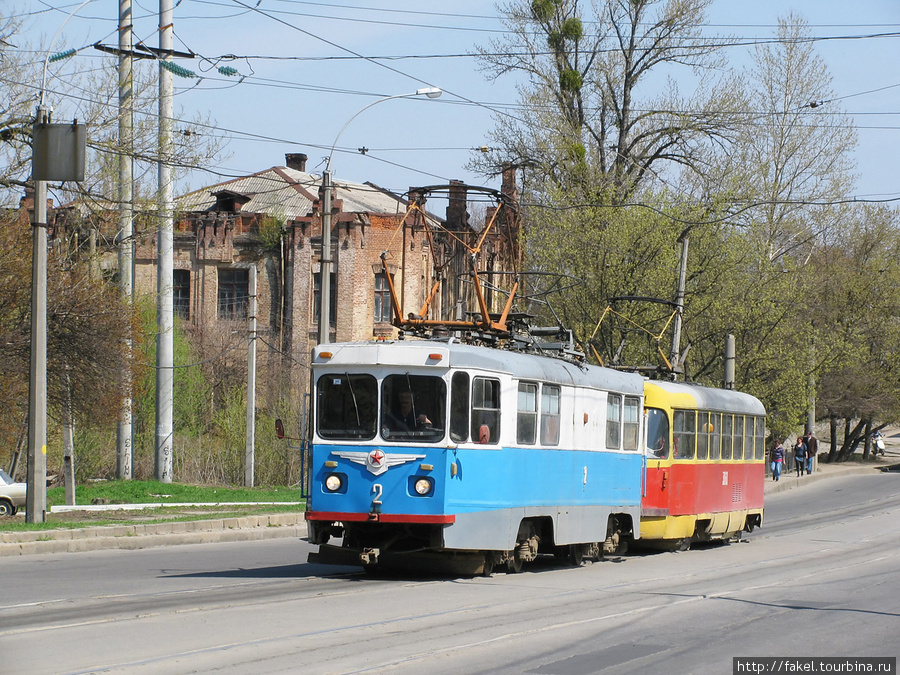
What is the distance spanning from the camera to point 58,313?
82.8ft

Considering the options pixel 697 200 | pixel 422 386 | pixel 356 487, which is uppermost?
pixel 697 200

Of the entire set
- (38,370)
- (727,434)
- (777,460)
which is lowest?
(777,460)

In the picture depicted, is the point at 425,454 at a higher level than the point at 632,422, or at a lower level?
lower

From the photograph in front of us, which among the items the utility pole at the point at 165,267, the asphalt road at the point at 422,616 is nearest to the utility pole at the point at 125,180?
the utility pole at the point at 165,267

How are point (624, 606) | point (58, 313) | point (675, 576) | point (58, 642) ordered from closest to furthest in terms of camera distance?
point (58, 642), point (624, 606), point (675, 576), point (58, 313)

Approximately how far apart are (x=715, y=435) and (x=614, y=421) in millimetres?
5066

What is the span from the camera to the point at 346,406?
14.2 meters

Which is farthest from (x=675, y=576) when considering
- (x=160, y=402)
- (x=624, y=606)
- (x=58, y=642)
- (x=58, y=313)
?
(x=160, y=402)

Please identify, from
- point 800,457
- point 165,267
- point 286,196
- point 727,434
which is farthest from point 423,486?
point 286,196

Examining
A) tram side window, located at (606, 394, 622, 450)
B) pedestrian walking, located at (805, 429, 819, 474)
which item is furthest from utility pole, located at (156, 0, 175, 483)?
pedestrian walking, located at (805, 429, 819, 474)

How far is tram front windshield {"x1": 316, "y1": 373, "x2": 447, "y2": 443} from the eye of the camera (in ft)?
45.6

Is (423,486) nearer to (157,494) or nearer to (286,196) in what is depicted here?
(157,494)

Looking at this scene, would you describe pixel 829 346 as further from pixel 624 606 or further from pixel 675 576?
pixel 624 606

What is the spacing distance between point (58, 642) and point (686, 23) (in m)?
43.2
